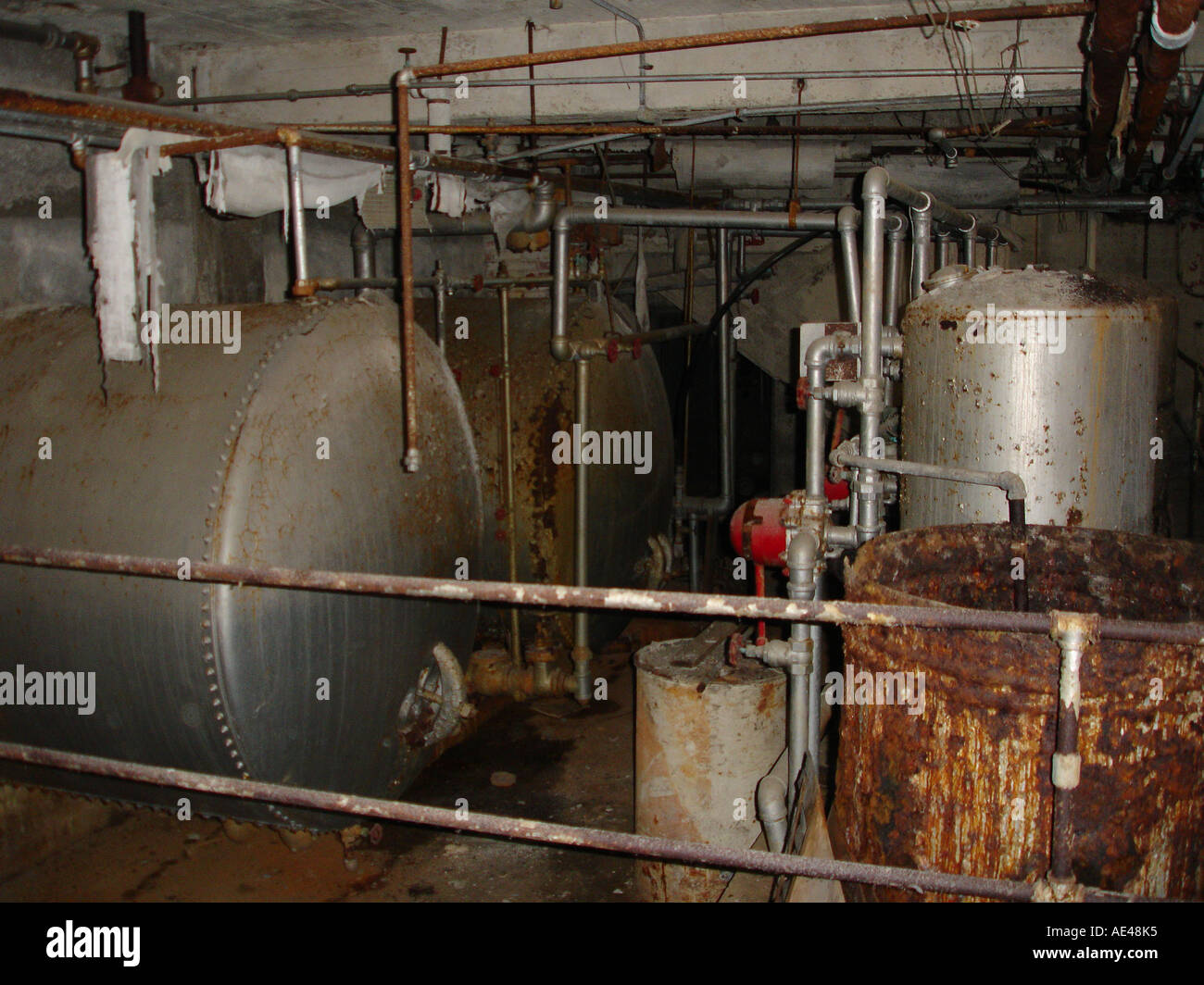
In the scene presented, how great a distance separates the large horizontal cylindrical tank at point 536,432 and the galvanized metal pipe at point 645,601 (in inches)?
122

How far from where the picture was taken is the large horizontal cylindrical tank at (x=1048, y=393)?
3514mm

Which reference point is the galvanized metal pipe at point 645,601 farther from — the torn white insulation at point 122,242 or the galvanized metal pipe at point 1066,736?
the torn white insulation at point 122,242

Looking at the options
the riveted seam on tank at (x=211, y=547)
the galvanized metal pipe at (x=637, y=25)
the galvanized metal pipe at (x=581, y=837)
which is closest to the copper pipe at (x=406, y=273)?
the riveted seam on tank at (x=211, y=547)

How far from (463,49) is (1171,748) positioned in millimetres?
5178

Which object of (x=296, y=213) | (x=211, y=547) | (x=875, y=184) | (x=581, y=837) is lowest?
(x=581, y=837)

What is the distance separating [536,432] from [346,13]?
2578mm

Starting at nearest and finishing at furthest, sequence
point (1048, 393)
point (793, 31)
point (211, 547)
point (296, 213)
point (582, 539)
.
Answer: point (793, 31) → point (211, 547) → point (1048, 393) → point (296, 213) → point (582, 539)

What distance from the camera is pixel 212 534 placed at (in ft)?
11.2

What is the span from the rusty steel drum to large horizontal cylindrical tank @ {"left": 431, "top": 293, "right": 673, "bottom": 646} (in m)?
3.60

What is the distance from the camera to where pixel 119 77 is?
18.2ft

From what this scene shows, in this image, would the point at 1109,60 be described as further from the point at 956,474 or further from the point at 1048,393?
the point at 956,474

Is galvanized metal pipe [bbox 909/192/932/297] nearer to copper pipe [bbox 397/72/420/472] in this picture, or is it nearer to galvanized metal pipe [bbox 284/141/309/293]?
copper pipe [bbox 397/72/420/472]

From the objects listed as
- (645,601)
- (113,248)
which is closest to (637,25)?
(113,248)
